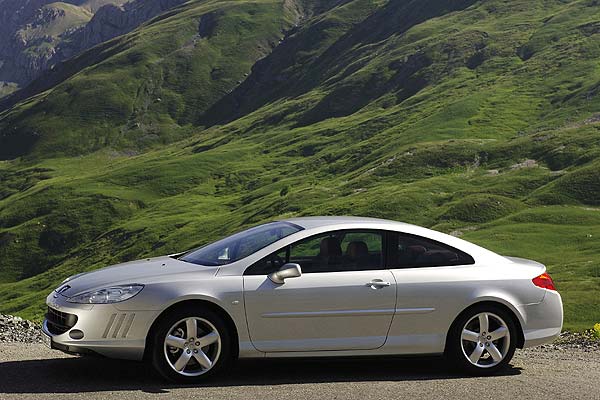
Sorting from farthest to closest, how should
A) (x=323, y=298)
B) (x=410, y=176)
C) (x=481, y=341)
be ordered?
1. (x=410, y=176)
2. (x=481, y=341)
3. (x=323, y=298)

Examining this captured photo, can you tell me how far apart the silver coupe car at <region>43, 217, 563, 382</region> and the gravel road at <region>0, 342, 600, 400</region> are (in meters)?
0.37

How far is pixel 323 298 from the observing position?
1049 centimetres

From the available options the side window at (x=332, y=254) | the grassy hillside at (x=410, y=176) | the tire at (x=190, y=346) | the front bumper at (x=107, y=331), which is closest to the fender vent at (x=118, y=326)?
the front bumper at (x=107, y=331)

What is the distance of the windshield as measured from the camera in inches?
427

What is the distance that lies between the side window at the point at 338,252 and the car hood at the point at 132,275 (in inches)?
47.4

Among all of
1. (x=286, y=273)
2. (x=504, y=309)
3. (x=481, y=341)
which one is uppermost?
(x=286, y=273)

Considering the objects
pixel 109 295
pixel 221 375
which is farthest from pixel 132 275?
pixel 221 375

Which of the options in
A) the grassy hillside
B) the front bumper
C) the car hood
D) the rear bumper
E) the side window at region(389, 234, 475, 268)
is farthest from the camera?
the grassy hillside

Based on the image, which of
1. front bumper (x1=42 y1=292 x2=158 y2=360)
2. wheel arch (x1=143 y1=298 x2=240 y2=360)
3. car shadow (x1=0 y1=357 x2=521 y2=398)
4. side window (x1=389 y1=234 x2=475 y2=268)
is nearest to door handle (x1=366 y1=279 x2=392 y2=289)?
side window (x1=389 y1=234 x2=475 y2=268)

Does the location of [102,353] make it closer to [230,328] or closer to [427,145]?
[230,328]

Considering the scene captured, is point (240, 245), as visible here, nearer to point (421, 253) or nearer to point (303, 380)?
point (303, 380)

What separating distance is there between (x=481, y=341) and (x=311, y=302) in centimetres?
257

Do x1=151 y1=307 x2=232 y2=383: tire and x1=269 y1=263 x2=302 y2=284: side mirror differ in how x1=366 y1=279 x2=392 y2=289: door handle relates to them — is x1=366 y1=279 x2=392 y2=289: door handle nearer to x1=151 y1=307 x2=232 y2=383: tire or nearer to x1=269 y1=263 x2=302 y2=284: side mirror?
x1=269 y1=263 x2=302 y2=284: side mirror

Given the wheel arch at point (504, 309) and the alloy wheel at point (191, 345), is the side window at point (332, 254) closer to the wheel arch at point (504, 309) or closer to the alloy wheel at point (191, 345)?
the alloy wheel at point (191, 345)
